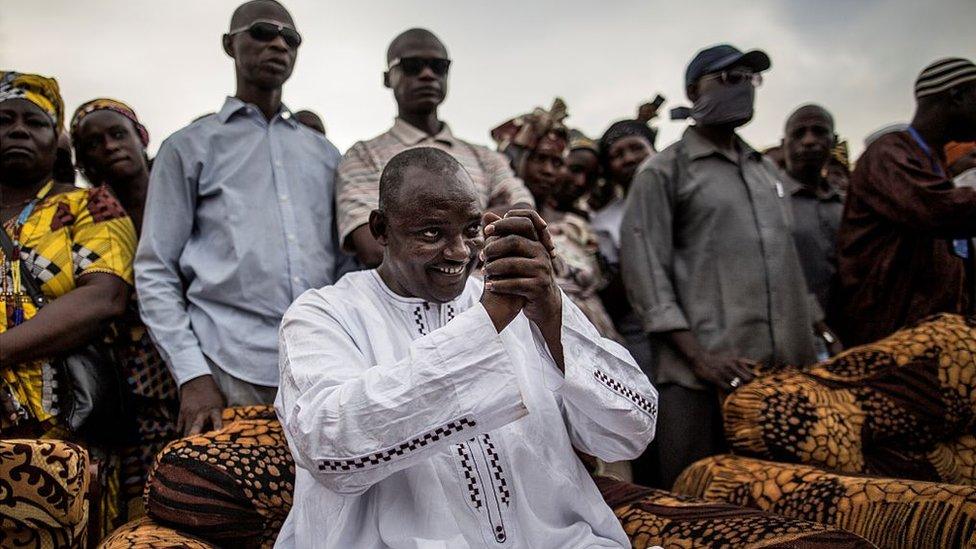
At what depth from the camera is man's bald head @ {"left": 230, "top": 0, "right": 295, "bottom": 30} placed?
3.67m

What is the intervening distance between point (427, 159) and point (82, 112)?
259cm

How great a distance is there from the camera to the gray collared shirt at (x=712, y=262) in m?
3.99

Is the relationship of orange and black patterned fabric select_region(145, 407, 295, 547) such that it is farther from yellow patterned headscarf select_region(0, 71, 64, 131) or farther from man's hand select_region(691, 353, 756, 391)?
man's hand select_region(691, 353, 756, 391)

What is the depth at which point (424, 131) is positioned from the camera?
4062 mm

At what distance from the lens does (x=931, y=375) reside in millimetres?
3525

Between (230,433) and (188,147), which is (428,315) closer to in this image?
(230,433)

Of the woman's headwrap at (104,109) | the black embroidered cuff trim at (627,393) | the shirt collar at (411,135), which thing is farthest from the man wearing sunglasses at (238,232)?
the black embroidered cuff trim at (627,393)

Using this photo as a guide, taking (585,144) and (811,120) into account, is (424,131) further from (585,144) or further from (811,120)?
(811,120)

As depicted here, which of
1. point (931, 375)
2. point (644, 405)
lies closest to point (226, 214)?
point (644, 405)

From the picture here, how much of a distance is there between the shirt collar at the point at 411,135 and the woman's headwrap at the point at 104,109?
1364 mm

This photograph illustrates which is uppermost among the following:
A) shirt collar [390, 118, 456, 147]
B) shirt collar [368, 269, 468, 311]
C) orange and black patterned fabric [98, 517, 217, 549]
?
shirt collar [390, 118, 456, 147]

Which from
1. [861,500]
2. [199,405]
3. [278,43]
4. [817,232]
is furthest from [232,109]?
[817,232]

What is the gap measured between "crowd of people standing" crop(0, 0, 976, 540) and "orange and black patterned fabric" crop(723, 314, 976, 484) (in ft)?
1.32

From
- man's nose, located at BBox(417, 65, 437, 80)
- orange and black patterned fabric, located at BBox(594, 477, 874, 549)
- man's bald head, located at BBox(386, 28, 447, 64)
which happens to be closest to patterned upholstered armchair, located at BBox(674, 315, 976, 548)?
orange and black patterned fabric, located at BBox(594, 477, 874, 549)
